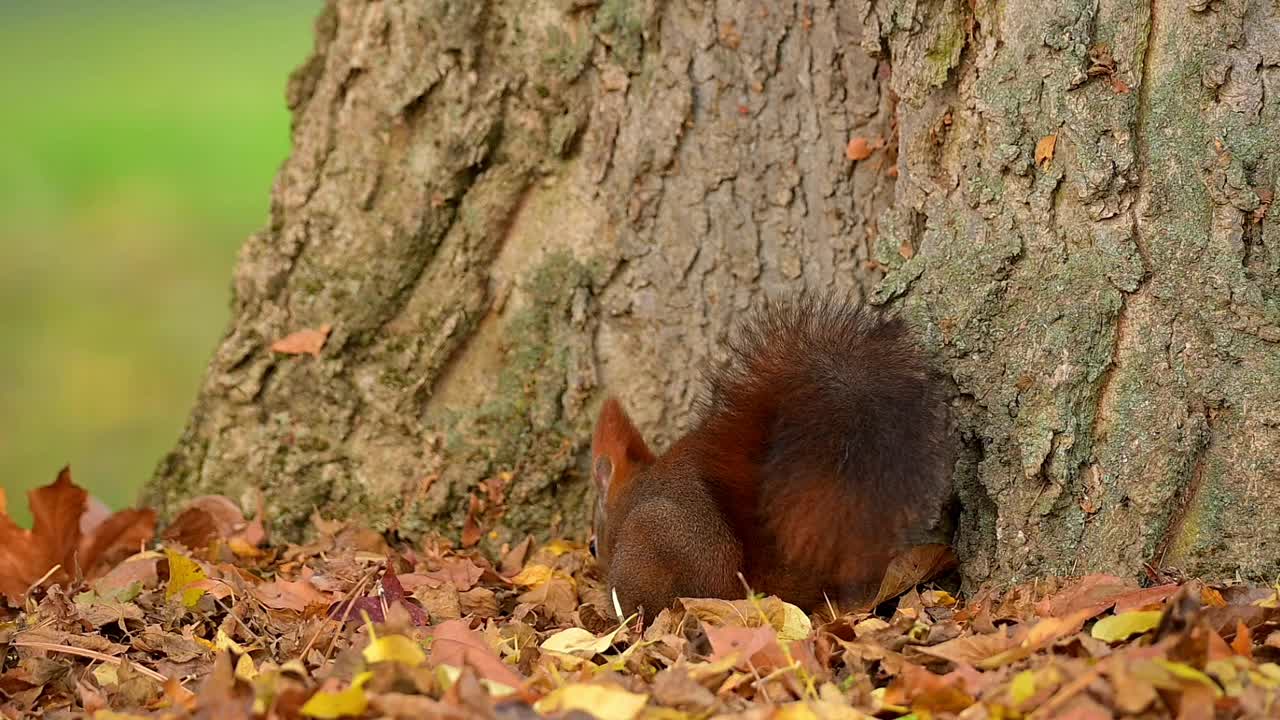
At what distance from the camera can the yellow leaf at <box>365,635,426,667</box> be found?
1.70 m

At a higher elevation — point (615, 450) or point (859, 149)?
point (859, 149)

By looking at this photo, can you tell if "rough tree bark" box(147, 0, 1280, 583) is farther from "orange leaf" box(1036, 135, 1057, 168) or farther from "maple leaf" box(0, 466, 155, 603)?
"maple leaf" box(0, 466, 155, 603)

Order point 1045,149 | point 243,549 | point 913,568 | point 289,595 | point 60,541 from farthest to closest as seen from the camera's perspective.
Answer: point 243,549 → point 60,541 → point 289,595 → point 913,568 → point 1045,149

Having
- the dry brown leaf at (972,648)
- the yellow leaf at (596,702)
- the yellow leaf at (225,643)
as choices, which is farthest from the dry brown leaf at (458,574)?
the dry brown leaf at (972,648)

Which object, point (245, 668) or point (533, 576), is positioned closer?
point (245, 668)

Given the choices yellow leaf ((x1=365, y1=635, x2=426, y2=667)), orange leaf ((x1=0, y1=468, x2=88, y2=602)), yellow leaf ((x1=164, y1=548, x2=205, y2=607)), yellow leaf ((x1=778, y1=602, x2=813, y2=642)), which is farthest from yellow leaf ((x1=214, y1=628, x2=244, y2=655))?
yellow leaf ((x1=778, y1=602, x2=813, y2=642))

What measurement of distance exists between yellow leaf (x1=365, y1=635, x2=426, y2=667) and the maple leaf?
46.4 inches

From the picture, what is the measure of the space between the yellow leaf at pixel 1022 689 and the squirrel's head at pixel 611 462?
A: 1.11 metres

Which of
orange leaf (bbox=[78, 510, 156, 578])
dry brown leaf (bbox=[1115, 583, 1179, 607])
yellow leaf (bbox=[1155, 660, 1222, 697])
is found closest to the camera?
yellow leaf (bbox=[1155, 660, 1222, 697])

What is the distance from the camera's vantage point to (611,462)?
8.75ft

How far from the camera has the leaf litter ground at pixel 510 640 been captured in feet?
5.31

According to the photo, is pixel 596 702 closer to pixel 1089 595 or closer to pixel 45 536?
pixel 1089 595

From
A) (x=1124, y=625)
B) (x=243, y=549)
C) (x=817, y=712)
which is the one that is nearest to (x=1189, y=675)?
(x=1124, y=625)

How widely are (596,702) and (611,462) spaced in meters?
1.05
